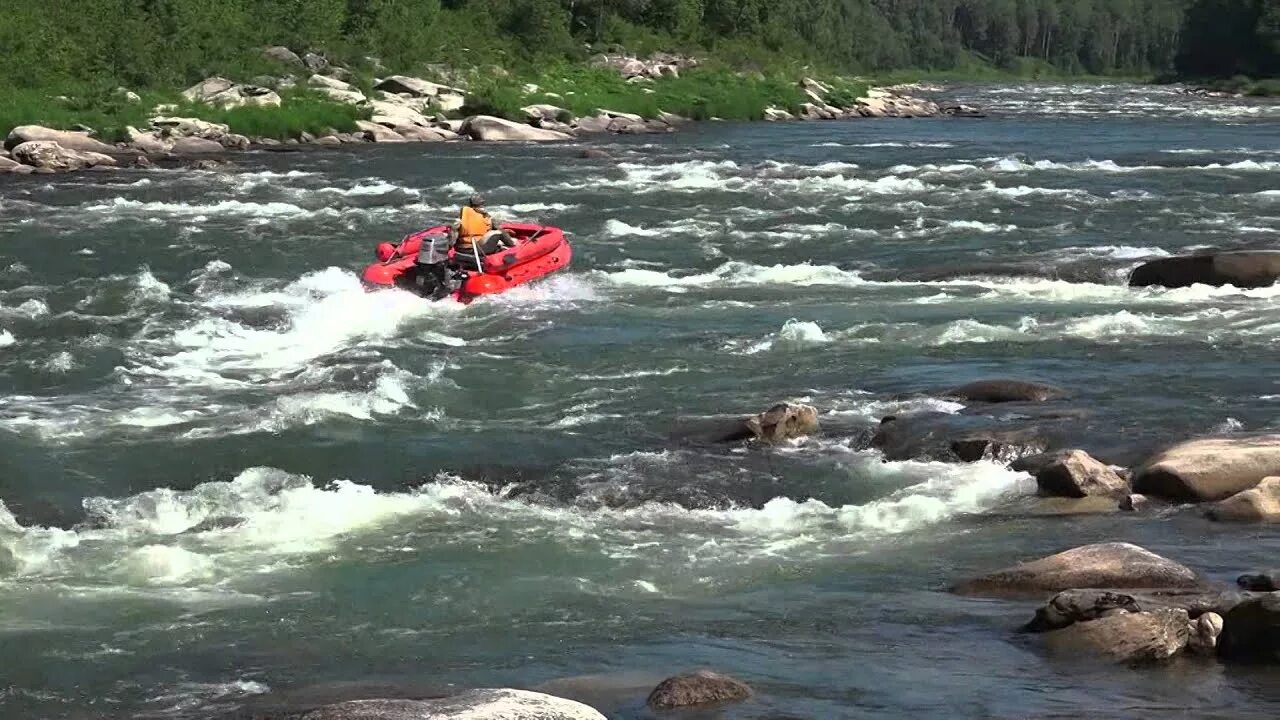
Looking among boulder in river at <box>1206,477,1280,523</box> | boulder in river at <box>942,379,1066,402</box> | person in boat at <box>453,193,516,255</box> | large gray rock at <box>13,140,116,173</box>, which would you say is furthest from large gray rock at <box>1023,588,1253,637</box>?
large gray rock at <box>13,140,116,173</box>

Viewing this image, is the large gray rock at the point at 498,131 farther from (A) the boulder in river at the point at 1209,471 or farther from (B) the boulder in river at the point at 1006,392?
(A) the boulder in river at the point at 1209,471

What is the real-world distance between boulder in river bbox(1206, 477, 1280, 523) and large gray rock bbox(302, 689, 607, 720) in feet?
19.3

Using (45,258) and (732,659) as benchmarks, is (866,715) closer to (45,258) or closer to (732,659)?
(732,659)

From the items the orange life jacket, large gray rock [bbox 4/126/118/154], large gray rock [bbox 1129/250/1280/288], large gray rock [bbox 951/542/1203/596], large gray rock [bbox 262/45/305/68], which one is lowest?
large gray rock [bbox 1129/250/1280/288]

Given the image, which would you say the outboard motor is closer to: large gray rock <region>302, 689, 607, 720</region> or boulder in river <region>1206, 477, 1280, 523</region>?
boulder in river <region>1206, 477, 1280, 523</region>

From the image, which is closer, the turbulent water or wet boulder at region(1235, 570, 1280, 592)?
the turbulent water

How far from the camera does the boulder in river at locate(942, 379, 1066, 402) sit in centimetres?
1617

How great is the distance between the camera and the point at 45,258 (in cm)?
2569

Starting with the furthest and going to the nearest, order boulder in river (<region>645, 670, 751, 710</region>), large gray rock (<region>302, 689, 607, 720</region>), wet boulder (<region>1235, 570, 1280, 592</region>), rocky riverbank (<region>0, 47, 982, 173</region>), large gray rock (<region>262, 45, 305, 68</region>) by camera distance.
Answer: large gray rock (<region>262, 45, 305, 68</region>) → rocky riverbank (<region>0, 47, 982, 173</region>) → wet boulder (<region>1235, 570, 1280, 592</region>) → boulder in river (<region>645, 670, 751, 710</region>) → large gray rock (<region>302, 689, 607, 720</region>)

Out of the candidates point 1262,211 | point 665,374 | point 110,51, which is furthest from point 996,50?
point 665,374

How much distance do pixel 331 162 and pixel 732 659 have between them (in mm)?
32621

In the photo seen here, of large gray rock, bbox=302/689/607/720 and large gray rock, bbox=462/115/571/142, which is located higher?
large gray rock, bbox=302/689/607/720

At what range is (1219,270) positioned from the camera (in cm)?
2209

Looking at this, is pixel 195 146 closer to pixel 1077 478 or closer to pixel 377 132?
pixel 377 132
